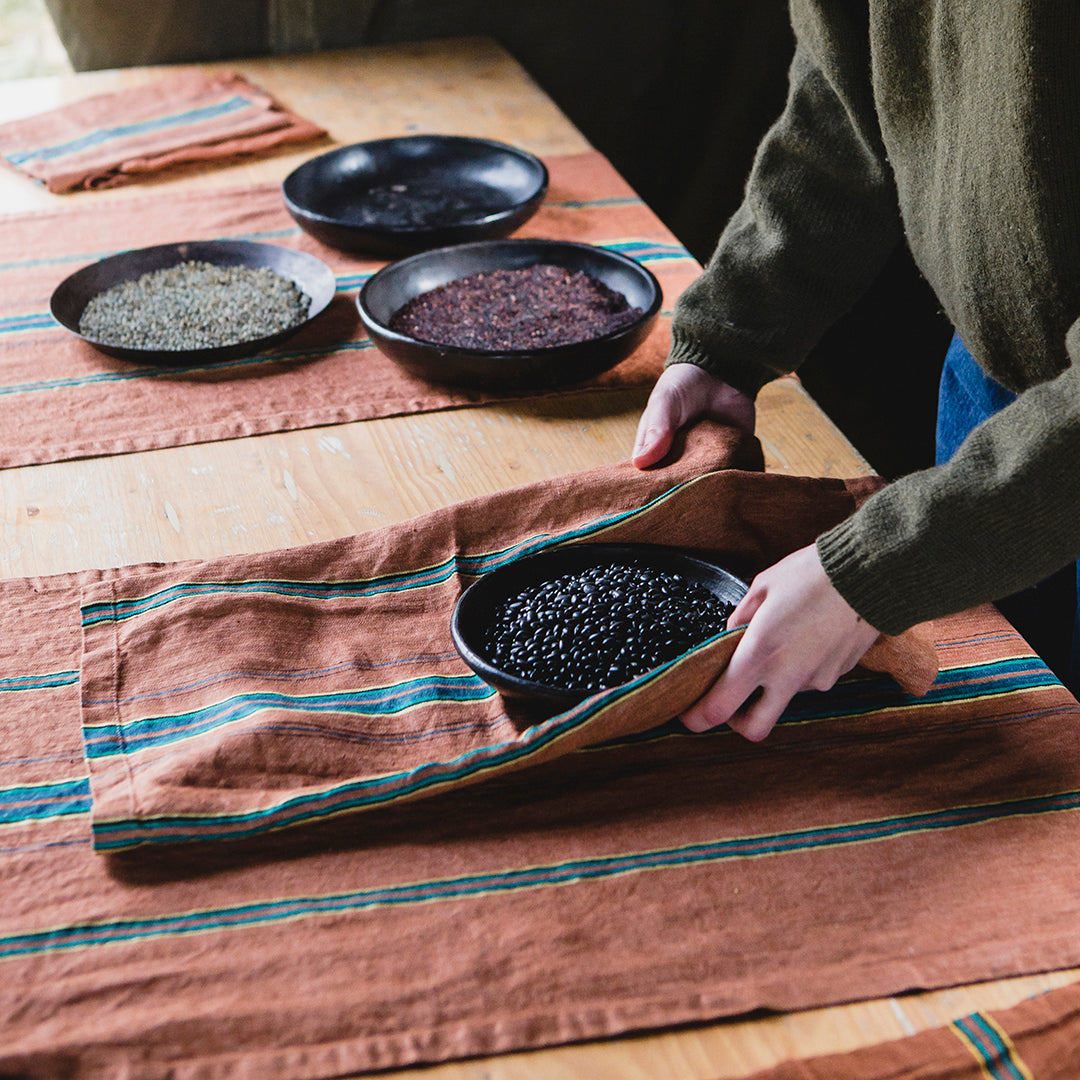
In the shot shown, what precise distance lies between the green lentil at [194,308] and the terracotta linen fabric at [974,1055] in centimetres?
107

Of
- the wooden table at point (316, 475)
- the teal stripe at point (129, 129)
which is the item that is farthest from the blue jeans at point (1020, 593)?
the teal stripe at point (129, 129)

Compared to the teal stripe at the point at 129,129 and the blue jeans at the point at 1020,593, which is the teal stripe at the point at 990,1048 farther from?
the teal stripe at the point at 129,129

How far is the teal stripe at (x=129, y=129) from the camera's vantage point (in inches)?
79.7

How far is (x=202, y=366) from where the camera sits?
1461mm

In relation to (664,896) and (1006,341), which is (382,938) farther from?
(1006,341)

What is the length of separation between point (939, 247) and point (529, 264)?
65 cm

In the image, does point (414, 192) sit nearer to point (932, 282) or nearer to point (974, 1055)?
point (932, 282)

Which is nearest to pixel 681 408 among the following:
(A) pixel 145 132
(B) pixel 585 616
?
(B) pixel 585 616

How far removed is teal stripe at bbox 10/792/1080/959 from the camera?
729 millimetres

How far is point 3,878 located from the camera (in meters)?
0.77

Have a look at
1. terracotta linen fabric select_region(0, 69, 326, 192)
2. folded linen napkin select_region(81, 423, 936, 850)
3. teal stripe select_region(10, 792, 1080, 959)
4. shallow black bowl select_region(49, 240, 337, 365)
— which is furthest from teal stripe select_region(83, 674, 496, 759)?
terracotta linen fabric select_region(0, 69, 326, 192)

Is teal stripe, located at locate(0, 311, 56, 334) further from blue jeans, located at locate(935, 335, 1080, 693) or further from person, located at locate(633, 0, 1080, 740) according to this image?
blue jeans, located at locate(935, 335, 1080, 693)

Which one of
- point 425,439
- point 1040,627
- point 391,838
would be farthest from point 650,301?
point 391,838

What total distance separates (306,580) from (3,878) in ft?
1.17
